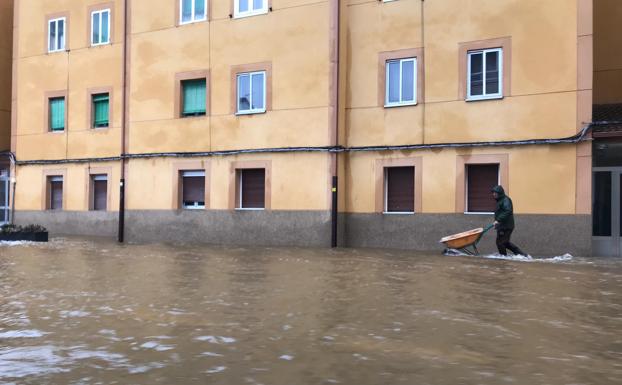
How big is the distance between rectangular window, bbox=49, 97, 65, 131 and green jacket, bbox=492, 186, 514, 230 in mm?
16882

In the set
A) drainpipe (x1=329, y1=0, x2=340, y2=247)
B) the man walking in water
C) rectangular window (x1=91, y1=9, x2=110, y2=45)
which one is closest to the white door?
the man walking in water

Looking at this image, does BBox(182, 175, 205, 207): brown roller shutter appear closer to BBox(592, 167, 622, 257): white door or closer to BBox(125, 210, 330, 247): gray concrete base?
BBox(125, 210, 330, 247): gray concrete base

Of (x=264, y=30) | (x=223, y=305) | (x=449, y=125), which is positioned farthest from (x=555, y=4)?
(x=223, y=305)

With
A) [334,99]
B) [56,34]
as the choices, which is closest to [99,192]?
[56,34]

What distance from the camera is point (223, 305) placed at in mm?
7707

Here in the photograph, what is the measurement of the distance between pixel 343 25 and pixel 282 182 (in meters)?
4.97

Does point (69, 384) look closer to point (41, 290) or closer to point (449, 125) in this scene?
point (41, 290)

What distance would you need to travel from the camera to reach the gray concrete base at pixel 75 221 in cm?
2195

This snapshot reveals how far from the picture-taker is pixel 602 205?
16062mm

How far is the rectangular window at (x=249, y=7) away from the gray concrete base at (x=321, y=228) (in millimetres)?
6269

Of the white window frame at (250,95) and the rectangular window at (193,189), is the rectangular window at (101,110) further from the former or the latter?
the white window frame at (250,95)

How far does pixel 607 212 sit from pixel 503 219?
371 cm

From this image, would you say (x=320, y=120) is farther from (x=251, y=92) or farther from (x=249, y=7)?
(x=249, y=7)

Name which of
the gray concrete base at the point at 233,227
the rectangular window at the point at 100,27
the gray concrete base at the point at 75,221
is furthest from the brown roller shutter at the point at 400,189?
the rectangular window at the point at 100,27
